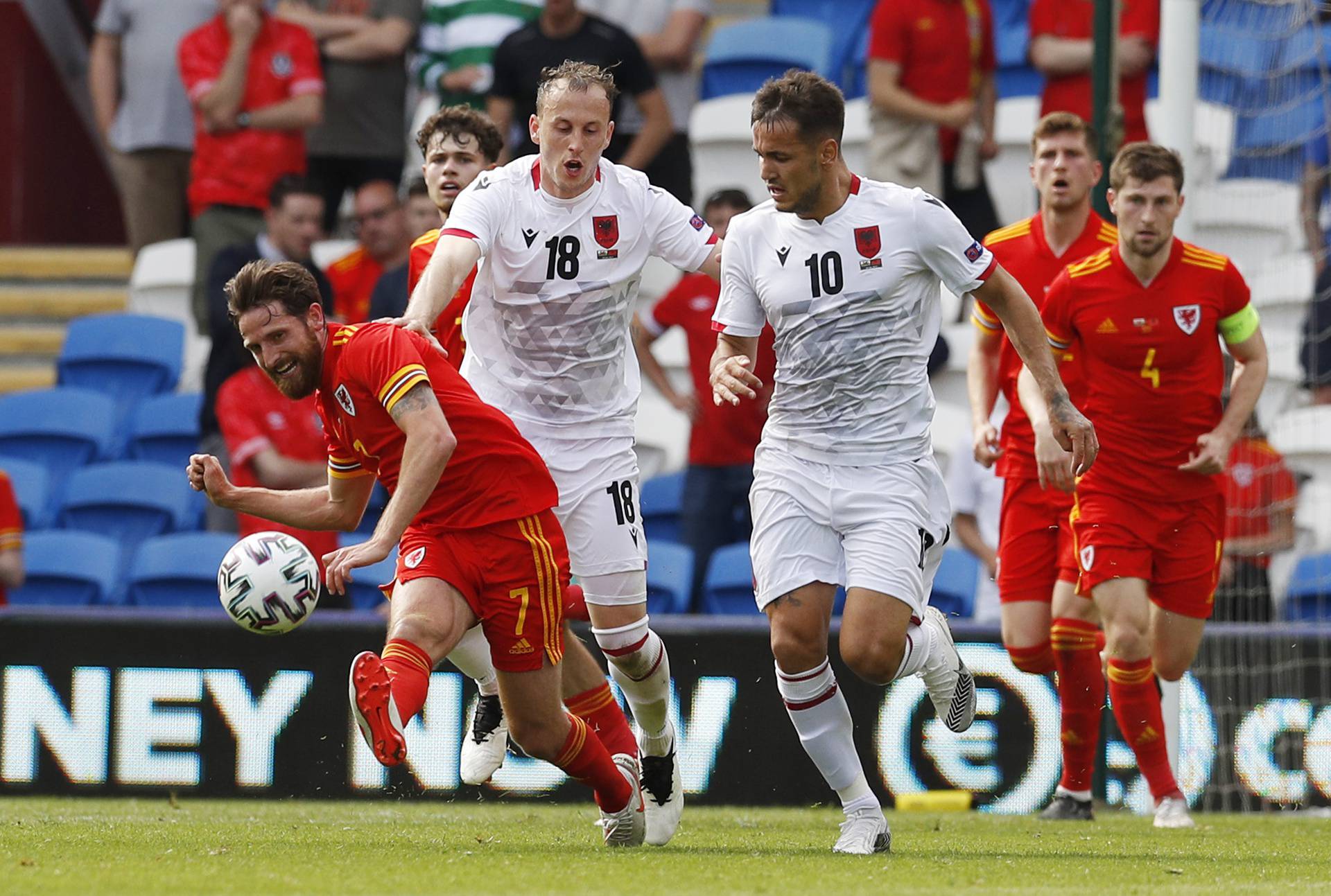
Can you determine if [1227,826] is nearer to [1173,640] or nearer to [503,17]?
[1173,640]

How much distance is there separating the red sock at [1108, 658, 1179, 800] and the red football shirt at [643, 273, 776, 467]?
8.55ft

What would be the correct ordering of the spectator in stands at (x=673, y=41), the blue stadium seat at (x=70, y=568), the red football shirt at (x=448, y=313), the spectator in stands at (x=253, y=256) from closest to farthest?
the red football shirt at (x=448, y=313)
the blue stadium seat at (x=70, y=568)
the spectator in stands at (x=253, y=256)
the spectator in stands at (x=673, y=41)

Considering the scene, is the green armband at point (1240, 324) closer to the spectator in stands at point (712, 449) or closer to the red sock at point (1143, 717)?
the red sock at point (1143, 717)

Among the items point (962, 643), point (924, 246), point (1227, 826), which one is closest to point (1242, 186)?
point (962, 643)

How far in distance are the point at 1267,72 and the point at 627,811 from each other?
22.4ft

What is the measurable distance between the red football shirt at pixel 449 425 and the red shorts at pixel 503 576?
0.14 ft

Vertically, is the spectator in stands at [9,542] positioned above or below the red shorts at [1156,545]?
below

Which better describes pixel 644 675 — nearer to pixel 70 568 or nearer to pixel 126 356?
pixel 70 568

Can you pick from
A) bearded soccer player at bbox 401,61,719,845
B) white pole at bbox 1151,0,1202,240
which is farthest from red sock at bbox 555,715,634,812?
white pole at bbox 1151,0,1202,240

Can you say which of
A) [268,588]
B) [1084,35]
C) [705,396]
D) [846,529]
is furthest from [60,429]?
[846,529]

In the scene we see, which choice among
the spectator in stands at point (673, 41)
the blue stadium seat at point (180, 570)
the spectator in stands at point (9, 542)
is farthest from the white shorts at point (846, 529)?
the spectator in stands at point (673, 41)

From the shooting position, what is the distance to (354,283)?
11.3 m

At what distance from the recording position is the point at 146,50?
42.0 ft

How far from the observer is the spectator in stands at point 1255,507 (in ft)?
32.2
